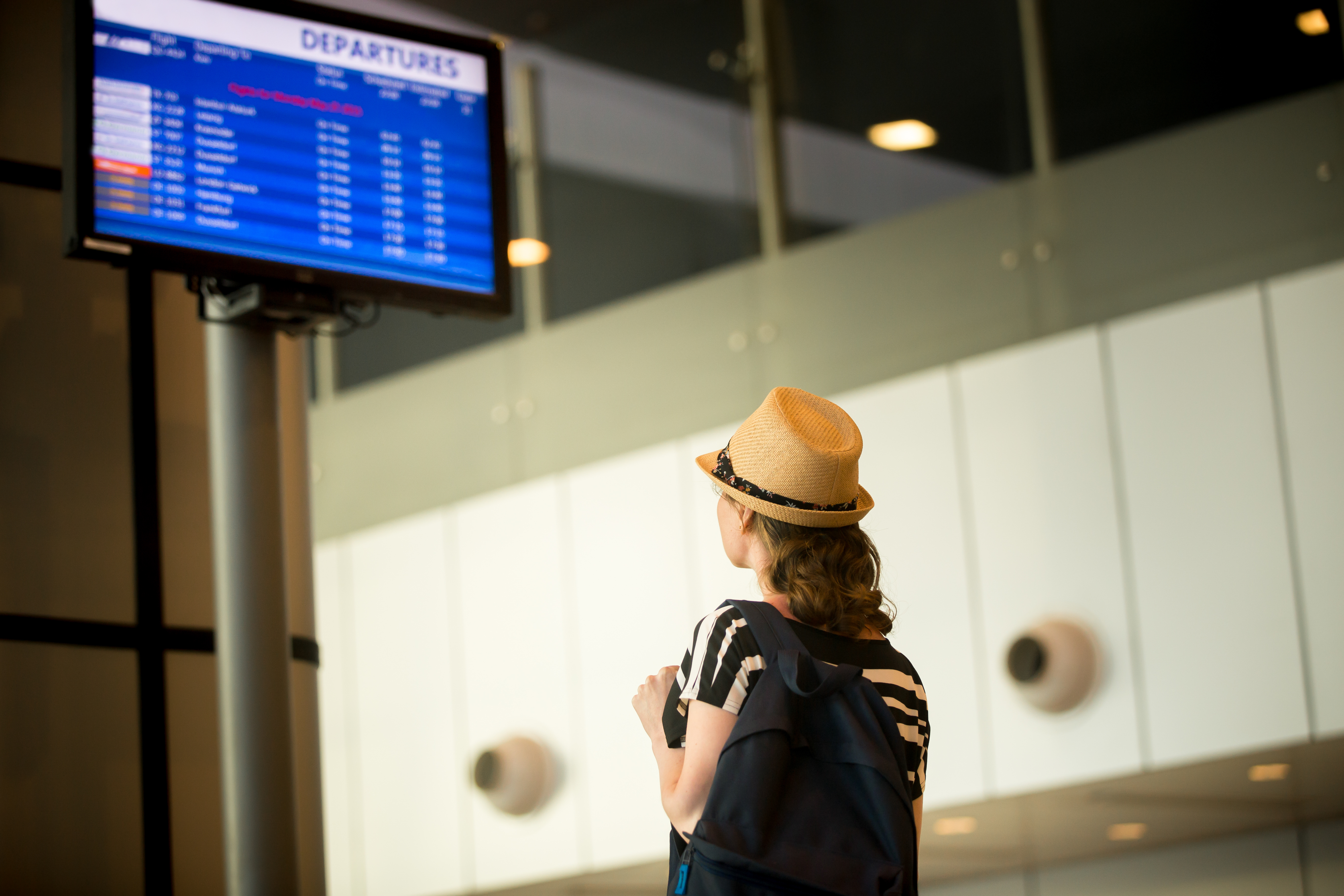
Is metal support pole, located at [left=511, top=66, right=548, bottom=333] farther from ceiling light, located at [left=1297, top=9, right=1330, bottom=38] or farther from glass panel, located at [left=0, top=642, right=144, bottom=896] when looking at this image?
glass panel, located at [left=0, top=642, right=144, bottom=896]

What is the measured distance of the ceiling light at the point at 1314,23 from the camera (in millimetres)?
5570

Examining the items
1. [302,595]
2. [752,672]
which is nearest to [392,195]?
[302,595]

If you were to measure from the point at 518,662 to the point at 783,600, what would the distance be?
19.9 feet

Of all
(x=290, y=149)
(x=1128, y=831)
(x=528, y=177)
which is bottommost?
(x=1128, y=831)

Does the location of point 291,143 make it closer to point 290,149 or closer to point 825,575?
point 290,149

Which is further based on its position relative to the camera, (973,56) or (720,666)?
(973,56)

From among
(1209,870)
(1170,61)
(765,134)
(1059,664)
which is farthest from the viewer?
(1209,870)

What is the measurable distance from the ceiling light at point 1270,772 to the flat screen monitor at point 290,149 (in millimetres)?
4336

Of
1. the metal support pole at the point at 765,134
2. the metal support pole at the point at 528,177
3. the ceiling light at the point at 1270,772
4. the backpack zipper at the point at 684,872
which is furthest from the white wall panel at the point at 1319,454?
the backpack zipper at the point at 684,872

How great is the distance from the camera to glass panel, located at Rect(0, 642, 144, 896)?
116 inches

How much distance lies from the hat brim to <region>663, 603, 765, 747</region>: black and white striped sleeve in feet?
0.51

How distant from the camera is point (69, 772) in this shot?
303 cm

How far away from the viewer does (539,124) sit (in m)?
8.15

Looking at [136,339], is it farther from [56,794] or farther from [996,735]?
[996,735]
